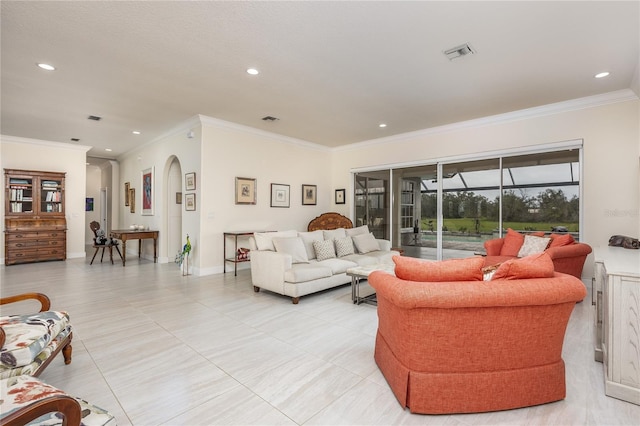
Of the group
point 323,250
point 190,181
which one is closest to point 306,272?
point 323,250

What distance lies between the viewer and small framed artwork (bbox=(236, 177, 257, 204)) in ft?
19.8

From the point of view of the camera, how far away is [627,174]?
430 cm

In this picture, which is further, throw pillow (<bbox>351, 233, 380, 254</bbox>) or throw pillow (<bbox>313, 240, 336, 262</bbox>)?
throw pillow (<bbox>351, 233, 380, 254</bbox>)

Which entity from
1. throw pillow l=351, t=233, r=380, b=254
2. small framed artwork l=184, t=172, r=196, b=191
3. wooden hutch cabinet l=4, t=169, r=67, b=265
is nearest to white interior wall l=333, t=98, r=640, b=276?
throw pillow l=351, t=233, r=380, b=254

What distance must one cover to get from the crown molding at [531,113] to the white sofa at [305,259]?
8.31 ft

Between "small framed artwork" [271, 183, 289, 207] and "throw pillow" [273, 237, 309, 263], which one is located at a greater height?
"small framed artwork" [271, 183, 289, 207]

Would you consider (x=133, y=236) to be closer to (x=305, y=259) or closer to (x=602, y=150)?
(x=305, y=259)

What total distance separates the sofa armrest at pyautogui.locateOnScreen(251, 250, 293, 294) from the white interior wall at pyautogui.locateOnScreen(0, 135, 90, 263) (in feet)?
20.0

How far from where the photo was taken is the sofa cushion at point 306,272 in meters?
3.97

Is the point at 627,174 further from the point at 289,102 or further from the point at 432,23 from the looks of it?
the point at 289,102

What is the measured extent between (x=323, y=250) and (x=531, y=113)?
159 inches

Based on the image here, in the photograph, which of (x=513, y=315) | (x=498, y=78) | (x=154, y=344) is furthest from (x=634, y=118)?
(x=154, y=344)

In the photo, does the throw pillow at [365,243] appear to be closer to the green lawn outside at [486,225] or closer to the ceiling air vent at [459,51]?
the green lawn outside at [486,225]

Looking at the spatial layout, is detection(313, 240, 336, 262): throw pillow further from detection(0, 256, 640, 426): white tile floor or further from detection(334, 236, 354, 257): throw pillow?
detection(0, 256, 640, 426): white tile floor
